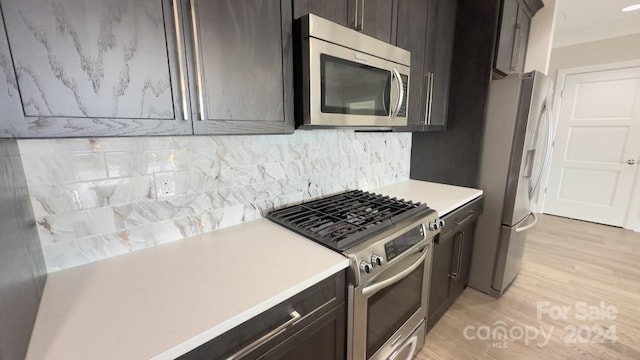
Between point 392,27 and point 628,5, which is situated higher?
point 628,5

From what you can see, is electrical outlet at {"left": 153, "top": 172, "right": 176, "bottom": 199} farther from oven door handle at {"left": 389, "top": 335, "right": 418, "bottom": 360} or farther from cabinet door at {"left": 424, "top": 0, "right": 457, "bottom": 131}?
cabinet door at {"left": 424, "top": 0, "right": 457, "bottom": 131}

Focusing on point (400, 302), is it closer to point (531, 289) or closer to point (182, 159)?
point (182, 159)

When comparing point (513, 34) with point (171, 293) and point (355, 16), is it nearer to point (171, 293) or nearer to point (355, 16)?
point (355, 16)

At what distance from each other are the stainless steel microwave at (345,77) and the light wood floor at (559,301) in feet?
4.93

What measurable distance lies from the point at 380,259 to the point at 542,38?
8.91ft

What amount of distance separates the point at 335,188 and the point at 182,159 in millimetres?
977

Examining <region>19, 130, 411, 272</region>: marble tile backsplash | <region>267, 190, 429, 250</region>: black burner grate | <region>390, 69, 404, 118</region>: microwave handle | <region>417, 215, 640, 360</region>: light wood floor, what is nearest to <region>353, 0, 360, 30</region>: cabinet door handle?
<region>390, 69, 404, 118</region>: microwave handle

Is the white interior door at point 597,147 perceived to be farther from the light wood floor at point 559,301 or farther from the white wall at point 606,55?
the light wood floor at point 559,301

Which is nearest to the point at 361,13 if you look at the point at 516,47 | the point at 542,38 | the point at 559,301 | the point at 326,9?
the point at 326,9

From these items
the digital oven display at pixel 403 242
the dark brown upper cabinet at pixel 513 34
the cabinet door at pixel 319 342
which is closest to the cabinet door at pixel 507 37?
the dark brown upper cabinet at pixel 513 34

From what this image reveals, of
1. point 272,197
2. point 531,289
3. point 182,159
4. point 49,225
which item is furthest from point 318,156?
point 531,289

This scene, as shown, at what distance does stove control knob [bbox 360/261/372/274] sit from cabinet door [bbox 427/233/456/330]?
0.72 m

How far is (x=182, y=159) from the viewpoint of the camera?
1.15 meters

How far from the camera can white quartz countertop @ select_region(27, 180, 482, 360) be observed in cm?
63
